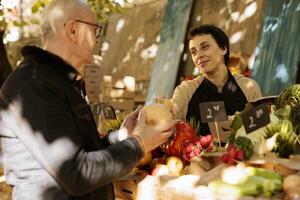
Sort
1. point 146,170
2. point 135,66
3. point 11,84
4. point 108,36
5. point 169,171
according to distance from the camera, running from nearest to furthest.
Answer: point 11,84
point 169,171
point 146,170
point 135,66
point 108,36

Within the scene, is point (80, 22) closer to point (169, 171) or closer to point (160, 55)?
point (169, 171)

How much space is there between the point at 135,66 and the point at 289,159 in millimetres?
7238

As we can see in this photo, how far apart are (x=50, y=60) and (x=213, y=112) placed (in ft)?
3.05

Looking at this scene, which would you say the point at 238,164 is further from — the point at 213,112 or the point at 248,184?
the point at 213,112

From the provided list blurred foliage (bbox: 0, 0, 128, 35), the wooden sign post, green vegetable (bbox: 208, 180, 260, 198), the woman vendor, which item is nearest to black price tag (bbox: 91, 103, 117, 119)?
the woman vendor

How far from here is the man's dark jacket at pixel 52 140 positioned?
1.57 meters

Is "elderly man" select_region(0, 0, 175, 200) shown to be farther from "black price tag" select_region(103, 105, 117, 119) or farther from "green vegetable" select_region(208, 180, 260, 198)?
"black price tag" select_region(103, 105, 117, 119)

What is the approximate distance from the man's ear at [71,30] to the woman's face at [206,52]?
1.50m

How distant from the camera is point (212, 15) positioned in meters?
7.21

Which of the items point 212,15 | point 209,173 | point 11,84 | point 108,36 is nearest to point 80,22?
point 11,84

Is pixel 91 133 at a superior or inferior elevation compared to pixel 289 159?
superior

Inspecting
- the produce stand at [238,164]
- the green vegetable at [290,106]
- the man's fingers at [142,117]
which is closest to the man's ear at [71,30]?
the man's fingers at [142,117]

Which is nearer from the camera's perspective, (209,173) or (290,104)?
(209,173)

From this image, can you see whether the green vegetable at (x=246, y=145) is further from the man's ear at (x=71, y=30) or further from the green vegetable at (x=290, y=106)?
the man's ear at (x=71, y=30)
